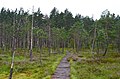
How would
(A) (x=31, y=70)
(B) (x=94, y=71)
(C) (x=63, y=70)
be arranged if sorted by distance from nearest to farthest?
1. (C) (x=63, y=70)
2. (B) (x=94, y=71)
3. (A) (x=31, y=70)

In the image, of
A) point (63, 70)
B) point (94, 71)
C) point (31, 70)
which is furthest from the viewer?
point (31, 70)

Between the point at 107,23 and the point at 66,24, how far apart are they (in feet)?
213

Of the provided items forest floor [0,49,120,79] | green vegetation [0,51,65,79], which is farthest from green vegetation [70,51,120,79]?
green vegetation [0,51,65,79]

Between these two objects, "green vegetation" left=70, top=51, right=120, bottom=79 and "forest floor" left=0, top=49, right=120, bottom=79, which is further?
"forest floor" left=0, top=49, right=120, bottom=79

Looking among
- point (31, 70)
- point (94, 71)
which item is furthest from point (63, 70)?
point (31, 70)

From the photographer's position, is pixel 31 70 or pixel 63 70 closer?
pixel 63 70

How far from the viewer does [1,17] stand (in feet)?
468

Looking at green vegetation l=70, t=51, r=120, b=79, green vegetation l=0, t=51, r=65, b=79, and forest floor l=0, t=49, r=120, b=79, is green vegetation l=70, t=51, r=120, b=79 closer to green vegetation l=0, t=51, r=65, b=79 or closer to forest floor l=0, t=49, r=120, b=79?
forest floor l=0, t=49, r=120, b=79

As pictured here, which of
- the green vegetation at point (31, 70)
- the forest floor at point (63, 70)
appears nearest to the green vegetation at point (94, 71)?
the forest floor at point (63, 70)

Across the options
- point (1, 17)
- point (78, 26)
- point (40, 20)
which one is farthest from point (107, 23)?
point (1, 17)

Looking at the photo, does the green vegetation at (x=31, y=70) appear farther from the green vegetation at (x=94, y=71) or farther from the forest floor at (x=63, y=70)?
the green vegetation at (x=94, y=71)

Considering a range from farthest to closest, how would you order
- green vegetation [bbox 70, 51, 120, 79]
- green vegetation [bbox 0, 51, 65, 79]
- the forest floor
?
green vegetation [bbox 0, 51, 65, 79] → the forest floor → green vegetation [bbox 70, 51, 120, 79]

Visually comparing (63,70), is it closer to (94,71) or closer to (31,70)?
(94,71)

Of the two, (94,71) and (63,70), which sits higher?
(63,70)
